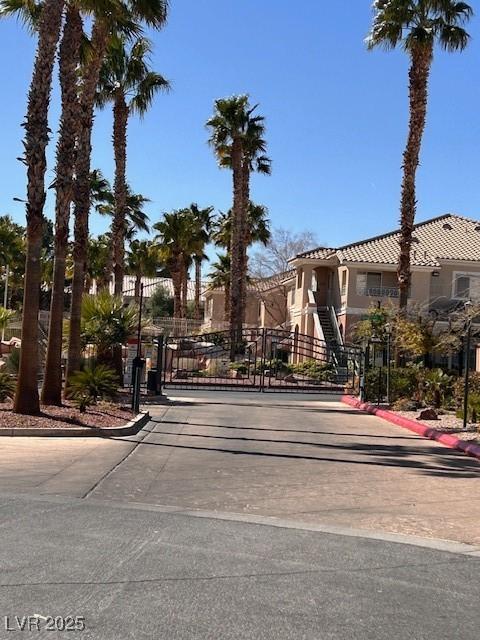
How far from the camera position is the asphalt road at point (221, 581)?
4.58 metres

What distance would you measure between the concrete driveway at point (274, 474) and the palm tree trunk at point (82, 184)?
4.22 meters

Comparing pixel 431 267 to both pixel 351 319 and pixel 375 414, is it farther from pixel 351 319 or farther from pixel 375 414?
pixel 375 414

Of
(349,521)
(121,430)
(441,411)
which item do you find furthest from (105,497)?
(441,411)

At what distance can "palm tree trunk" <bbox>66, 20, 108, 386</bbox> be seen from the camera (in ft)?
64.7

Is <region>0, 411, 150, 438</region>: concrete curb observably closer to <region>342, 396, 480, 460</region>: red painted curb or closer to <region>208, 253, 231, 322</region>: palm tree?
<region>342, 396, 480, 460</region>: red painted curb

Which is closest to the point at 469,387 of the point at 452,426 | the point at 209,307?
the point at 452,426

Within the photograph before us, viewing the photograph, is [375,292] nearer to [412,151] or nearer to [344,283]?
[344,283]

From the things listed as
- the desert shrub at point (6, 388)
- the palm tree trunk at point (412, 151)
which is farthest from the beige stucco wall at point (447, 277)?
the desert shrub at point (6, 388)

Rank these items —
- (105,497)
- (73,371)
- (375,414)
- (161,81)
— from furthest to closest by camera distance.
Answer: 1. (161,81)
2. (375,414)
3. (73,371)
4. (105,497)

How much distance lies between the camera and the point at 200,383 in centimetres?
3058

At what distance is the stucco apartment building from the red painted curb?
15526 millimetres

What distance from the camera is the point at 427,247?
144ft

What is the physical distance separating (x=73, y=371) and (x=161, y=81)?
14219mm

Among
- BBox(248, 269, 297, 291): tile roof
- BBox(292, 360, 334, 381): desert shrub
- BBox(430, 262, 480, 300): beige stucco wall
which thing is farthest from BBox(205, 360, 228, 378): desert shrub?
BBox(248, 269, 297, 291): tile roof
